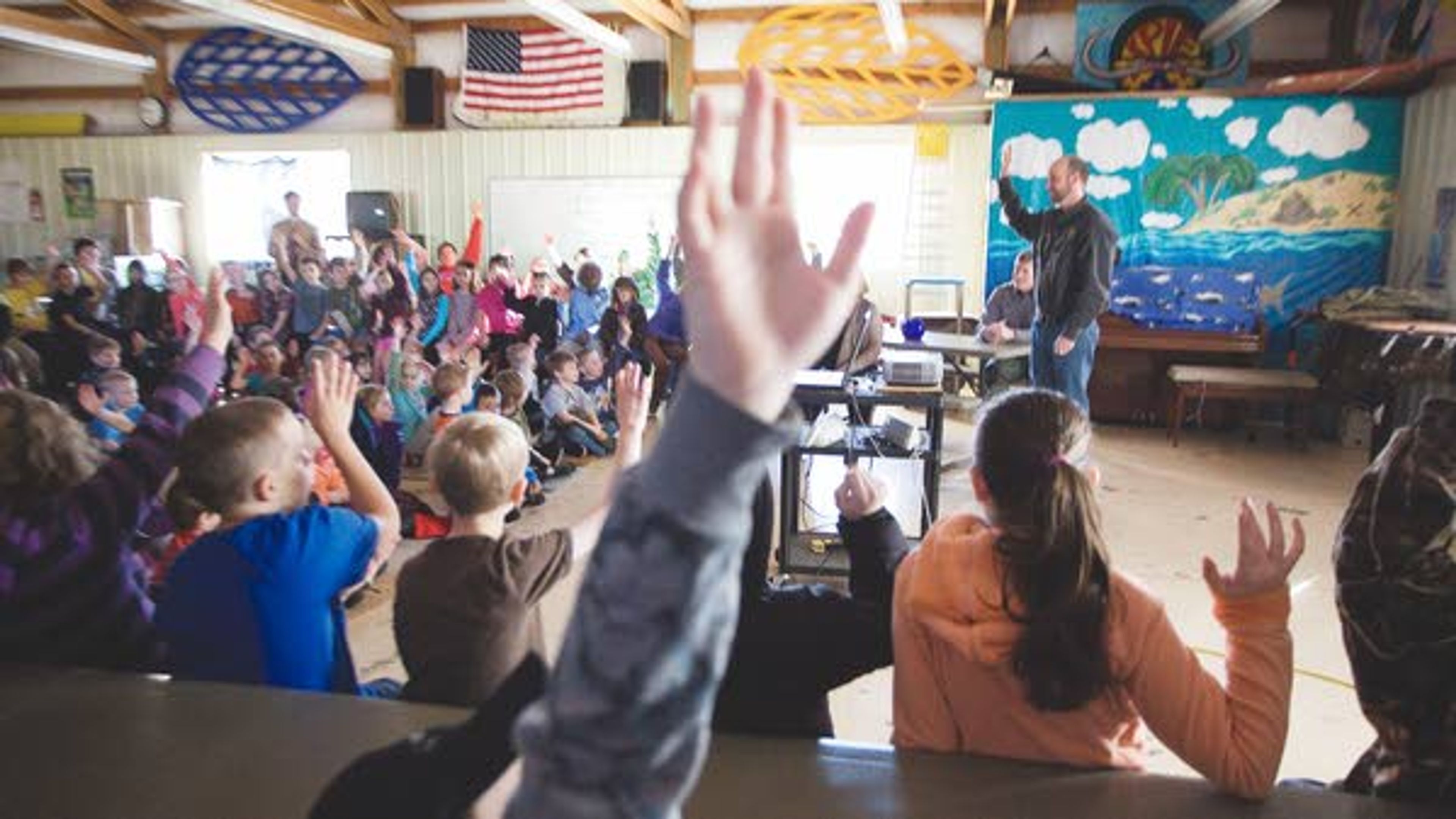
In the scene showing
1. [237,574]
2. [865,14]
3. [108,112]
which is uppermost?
[865,14]

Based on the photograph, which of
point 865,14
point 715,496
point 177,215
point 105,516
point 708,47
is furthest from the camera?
point 177,215

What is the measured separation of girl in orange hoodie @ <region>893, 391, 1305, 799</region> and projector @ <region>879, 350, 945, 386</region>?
2543mm

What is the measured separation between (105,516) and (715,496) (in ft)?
4.92

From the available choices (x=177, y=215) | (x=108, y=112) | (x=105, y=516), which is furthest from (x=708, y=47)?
(x=105, y=516)

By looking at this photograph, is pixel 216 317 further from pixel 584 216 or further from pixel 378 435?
pixel 584 216

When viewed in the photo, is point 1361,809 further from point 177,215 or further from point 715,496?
point 177,215

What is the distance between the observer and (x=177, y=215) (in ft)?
34.6

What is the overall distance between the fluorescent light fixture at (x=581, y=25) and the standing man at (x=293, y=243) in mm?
2778

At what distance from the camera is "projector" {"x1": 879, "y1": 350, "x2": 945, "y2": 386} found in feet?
12.6

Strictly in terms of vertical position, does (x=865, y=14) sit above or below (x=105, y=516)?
above

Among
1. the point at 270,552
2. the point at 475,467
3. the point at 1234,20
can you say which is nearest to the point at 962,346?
the point at 1234,20

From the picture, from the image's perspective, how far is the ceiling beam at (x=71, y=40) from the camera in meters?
8.17

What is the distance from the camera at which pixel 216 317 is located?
1757 millimetres

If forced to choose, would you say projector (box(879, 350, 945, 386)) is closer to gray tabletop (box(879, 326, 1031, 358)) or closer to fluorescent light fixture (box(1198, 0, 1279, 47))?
gray tabletop (box(879, 326, 1031, 358))
